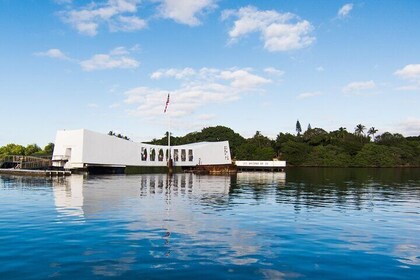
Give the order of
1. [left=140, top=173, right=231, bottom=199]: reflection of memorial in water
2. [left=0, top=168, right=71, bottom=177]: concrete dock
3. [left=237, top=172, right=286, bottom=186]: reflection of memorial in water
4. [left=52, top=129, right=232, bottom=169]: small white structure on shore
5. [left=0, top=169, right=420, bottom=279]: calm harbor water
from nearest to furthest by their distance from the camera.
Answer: [left=0, top=169, right=420, bottom=279]: calm harbor water → [left=140, top=173, right=231, bottom=199]: reflection of memorial in water → [left=237, top=172, right=286, bottom=186]: reflection of memorial in water → [left=0, top=168, right=71, bottom=177]: concrete dock → [left=52, top=129, right=232, bottom=169]: small white structure on shore

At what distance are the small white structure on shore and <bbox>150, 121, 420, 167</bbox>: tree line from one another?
1949 inches

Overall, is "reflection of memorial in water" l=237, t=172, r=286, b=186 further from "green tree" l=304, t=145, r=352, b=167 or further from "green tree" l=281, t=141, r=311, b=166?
"green tree" l=304, t=145, r=352, b=167

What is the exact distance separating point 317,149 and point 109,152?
95.1 m

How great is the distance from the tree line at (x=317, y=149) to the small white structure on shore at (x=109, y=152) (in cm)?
4952

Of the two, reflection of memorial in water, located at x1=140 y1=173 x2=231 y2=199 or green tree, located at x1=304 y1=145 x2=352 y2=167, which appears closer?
reflection of memorial in water, located at x1=140 y1=173 x2=231 y2=199

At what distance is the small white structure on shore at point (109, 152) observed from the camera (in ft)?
239

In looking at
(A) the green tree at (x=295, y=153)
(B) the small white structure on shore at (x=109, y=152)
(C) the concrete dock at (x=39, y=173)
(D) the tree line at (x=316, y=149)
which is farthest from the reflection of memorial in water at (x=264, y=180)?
(A) the green tree at (x=295, y=153)

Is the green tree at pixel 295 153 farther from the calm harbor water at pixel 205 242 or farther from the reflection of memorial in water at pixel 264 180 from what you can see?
the calm harbor water at pixel 205 242

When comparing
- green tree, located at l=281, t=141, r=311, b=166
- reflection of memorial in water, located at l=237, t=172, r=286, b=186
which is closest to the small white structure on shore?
reflection of memorial in water, located at l=237, t=172, r=286, b=186

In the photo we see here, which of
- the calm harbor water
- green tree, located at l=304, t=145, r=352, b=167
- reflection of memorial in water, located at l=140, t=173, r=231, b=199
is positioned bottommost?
the calm harbor water

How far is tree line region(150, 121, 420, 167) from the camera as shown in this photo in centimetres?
14512

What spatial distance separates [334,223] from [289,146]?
133 meters

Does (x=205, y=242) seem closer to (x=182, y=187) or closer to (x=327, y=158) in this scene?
(x=182, y=187)

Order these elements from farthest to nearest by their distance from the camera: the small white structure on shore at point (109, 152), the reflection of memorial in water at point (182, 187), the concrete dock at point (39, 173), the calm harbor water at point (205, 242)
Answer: the small white structure on shore at point (109, 152) → the concrete dock at point (39, 173) → the reflection of memorial in water at point (182, 187) → the calm harbor water at point (205, 242)
